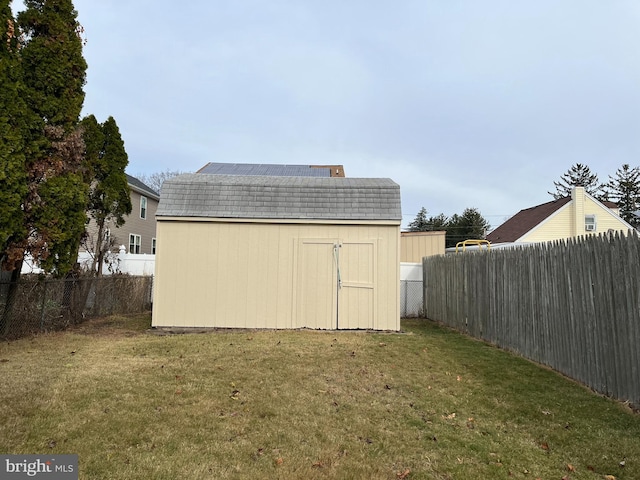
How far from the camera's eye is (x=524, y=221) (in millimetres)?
25703

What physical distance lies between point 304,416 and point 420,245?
12487 mm

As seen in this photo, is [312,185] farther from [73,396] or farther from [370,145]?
[370,145]

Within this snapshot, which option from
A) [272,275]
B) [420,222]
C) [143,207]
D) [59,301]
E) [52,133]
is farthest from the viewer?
[420,222]

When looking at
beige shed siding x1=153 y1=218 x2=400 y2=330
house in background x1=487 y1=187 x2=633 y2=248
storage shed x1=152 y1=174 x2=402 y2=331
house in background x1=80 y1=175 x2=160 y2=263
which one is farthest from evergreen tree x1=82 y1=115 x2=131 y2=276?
house in background x1=487 y1=187 x2=633 y2=248

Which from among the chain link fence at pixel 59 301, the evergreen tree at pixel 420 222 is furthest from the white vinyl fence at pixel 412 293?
the evergreen tree at pixel 420 222

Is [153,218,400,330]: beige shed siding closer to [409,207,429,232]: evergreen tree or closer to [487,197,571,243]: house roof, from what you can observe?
[487,197,571,243]: house roof

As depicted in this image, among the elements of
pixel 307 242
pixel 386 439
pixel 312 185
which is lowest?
pixel 386 439

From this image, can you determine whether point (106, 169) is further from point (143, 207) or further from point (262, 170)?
point (143, 207)

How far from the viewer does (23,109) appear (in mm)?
7051

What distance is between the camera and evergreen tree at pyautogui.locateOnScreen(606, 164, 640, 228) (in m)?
44.9

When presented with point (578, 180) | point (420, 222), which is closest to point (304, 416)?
point (420, 222)

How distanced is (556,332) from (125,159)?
11.2 meters

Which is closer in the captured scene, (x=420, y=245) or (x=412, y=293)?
(x=412, y=293)

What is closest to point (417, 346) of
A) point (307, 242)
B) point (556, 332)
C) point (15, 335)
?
point (556, 332)
